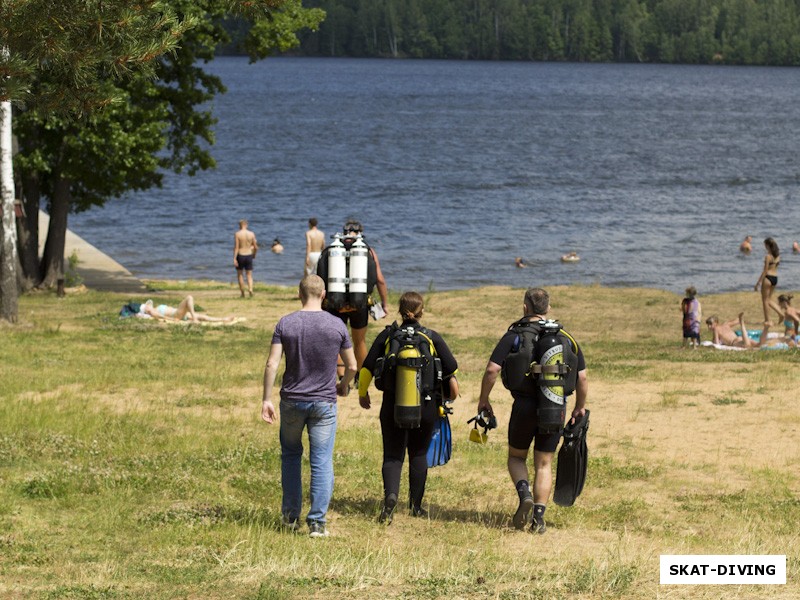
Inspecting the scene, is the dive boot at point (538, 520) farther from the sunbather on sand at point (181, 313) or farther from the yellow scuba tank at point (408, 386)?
the sunbather on sand at point (181, 313)

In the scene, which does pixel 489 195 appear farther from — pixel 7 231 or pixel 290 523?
pixel 290 523

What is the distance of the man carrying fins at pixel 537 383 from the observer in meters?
9.17

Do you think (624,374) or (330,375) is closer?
(330,375)

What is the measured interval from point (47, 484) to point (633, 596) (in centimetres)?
521

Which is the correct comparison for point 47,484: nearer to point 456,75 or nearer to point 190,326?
point 190,326

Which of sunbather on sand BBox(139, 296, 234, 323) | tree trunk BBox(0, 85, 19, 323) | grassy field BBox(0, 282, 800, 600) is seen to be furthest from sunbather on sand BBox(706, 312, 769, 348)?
tree trunk BBox(0, 85, 19, 323)

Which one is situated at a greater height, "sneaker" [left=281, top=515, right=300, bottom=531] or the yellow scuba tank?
the yellow scuba tank

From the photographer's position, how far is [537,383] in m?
9.20

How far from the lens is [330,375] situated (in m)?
8.73

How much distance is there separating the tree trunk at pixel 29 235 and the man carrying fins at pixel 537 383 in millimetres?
19807

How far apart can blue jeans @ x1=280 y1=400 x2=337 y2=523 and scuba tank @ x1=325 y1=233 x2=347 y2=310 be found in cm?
440

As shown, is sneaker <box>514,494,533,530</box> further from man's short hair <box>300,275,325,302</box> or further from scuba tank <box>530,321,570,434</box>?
man's short hair <box>300,275,325,302</box>

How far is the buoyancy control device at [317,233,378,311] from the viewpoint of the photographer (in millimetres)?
13227

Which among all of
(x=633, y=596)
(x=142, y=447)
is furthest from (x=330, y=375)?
(x=142, y=447)
